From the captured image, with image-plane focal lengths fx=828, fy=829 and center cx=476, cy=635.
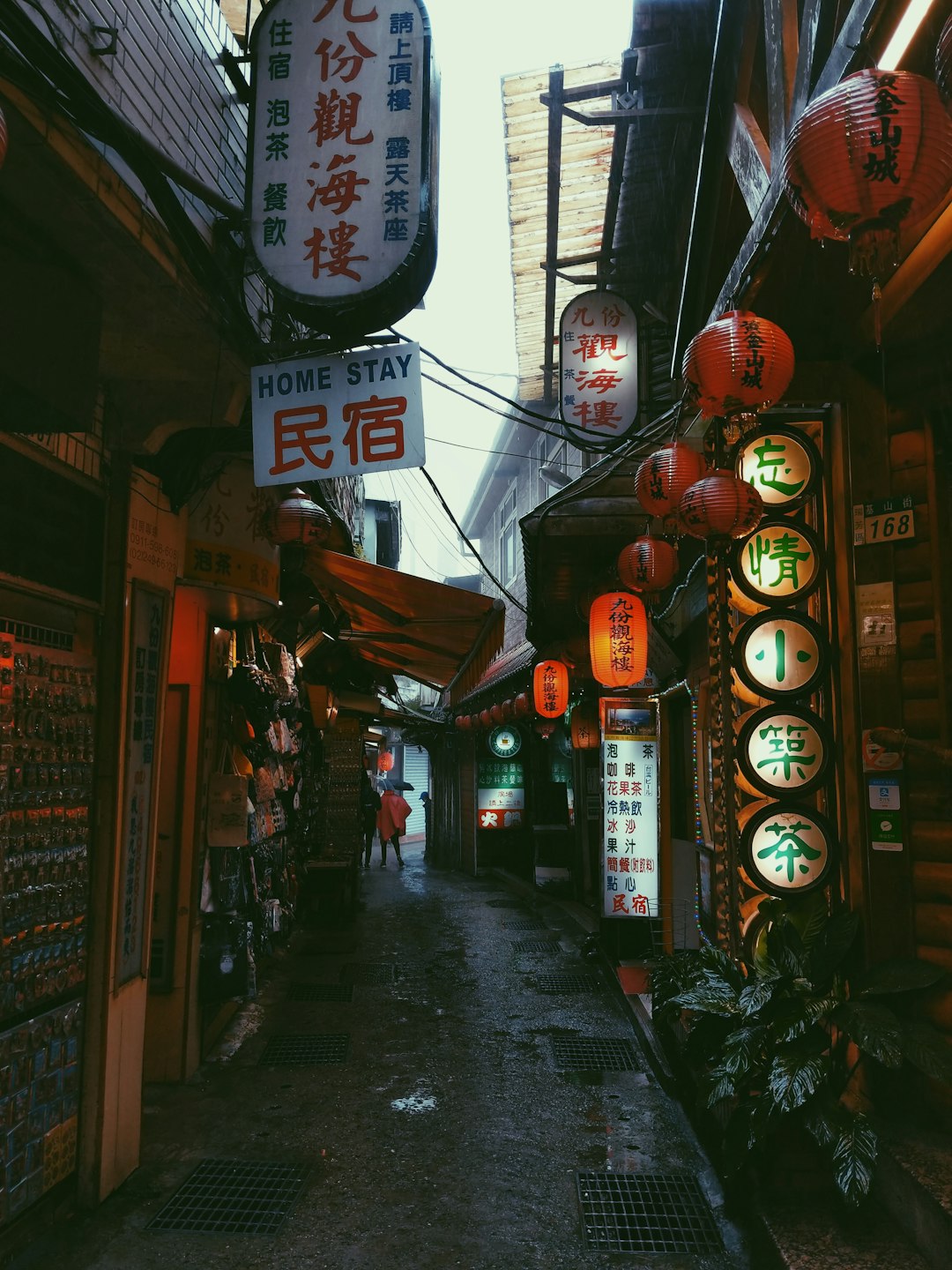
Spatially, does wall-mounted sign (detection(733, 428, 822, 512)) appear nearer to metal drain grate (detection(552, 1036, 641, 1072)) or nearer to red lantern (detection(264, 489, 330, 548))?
red lantern (detection(264, 489, 330, 548))

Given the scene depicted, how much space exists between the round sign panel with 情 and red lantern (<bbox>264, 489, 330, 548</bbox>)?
48.0ft

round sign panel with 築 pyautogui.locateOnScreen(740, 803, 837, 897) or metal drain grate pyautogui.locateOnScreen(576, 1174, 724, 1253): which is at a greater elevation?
round sign panel with 築 pyautogui.locateOnScreen(740, 803, 837, 897)

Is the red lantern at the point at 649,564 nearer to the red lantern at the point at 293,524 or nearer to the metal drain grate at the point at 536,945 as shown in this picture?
the red lantern at the point at 293,524

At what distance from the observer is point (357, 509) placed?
63.2 ft

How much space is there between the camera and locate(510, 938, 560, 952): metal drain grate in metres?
12.5

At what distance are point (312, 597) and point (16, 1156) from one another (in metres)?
7.47

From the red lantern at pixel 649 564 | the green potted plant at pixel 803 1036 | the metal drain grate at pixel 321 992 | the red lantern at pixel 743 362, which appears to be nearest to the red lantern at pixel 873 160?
the red lantern at pixel 743 362

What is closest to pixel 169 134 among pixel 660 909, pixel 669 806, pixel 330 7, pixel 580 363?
pixel 330 7

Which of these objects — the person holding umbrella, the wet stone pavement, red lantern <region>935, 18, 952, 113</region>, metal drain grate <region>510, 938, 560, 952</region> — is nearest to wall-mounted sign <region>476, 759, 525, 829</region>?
the person holding umbrella

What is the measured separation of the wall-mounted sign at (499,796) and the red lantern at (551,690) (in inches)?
372

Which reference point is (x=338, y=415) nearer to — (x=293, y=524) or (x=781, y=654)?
(x=293, y=524)

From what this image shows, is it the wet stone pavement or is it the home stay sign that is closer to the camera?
the wet stone pavement

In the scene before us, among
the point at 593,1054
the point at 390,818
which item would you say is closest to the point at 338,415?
the point at 593,1054

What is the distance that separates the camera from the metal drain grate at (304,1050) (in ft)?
25.1
